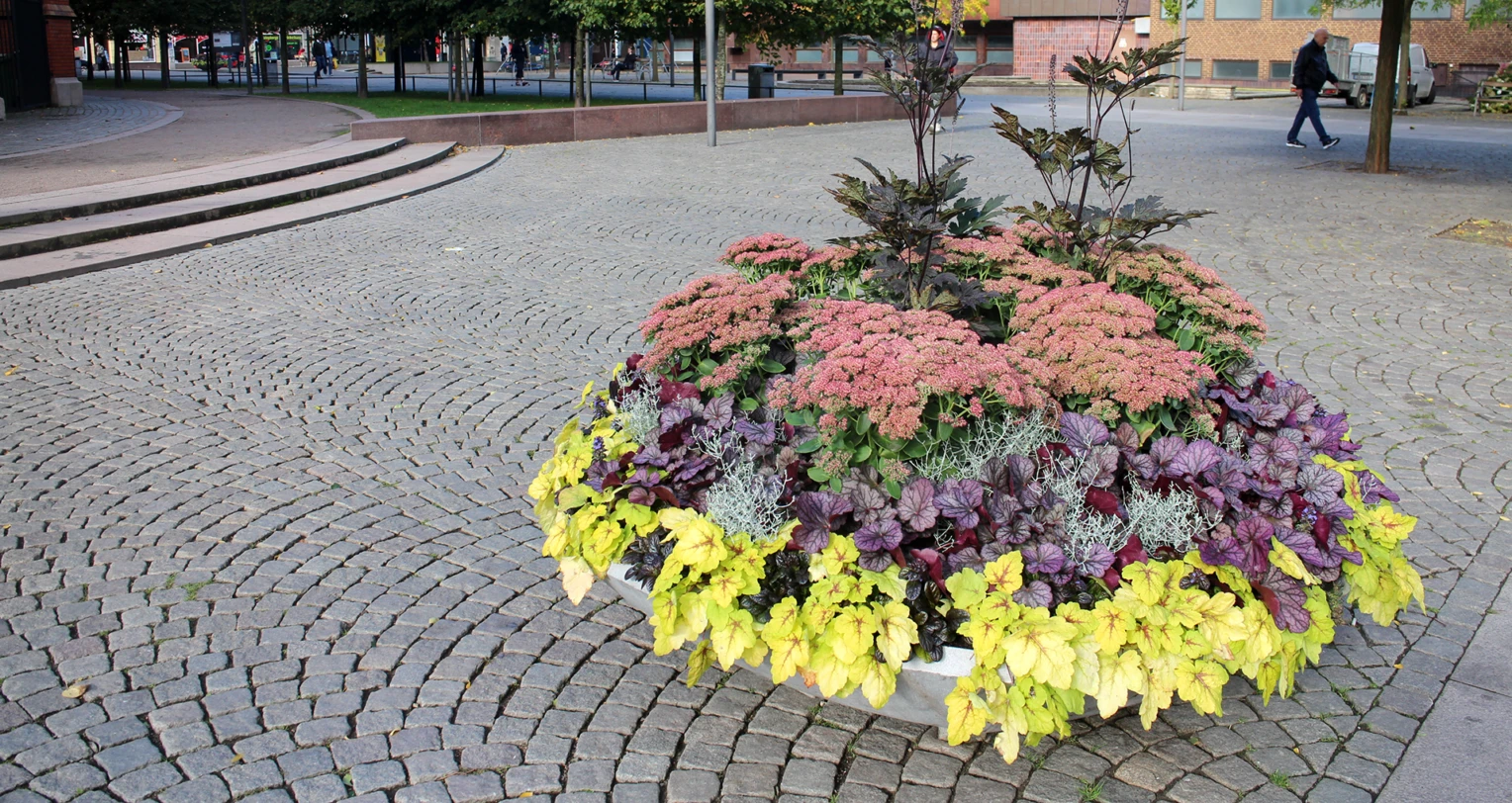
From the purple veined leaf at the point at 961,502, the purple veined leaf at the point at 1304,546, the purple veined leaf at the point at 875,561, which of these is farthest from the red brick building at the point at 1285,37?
the purple veined leaf at the point at 875,561

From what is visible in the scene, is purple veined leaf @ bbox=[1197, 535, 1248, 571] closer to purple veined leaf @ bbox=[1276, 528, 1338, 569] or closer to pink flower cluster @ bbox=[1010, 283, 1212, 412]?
purple veined leaf @ bbox=[1276, 528, 1338, 569]

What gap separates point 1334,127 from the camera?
23266 millimetres

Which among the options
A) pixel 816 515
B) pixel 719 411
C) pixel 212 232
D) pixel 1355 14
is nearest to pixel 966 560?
pixel 816 515

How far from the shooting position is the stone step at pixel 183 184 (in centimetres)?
1195

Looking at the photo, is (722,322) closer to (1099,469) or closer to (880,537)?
(880,537)

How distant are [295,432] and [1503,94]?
1231 inches

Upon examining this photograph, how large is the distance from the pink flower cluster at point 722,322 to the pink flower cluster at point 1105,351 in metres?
0.86

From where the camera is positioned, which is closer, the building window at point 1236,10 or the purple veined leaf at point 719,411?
the purple veined leaf at point 719,411

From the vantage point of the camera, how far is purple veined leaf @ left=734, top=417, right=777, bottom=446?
3988 mm

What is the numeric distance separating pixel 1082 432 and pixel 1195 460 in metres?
0.35

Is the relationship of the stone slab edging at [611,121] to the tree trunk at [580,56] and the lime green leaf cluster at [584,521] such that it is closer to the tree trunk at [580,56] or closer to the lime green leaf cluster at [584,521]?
the tree trunk at [580,56]

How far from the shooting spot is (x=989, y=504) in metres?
3.57

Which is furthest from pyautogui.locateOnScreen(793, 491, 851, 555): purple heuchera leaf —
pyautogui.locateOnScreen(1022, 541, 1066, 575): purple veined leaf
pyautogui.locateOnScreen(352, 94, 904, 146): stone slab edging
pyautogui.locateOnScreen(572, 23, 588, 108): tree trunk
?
pyautogui.locateOnScreen(572, 23, 588, 108): tree trunk

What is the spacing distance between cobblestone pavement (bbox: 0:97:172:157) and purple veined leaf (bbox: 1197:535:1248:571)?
1730cm
